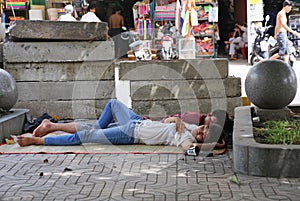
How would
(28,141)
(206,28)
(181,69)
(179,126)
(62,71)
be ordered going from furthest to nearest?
(206,28) → (62,71) → (181,69) → (28,141) → (179,126)

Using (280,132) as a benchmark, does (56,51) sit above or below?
above

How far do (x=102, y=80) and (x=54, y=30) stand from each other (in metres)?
1.24

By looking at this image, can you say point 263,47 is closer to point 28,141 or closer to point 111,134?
point 111,134

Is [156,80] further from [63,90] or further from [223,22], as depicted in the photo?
[223,22]

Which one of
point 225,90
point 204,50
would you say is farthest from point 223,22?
point 225,90

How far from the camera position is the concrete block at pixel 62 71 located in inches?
417

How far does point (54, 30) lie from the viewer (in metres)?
10.4

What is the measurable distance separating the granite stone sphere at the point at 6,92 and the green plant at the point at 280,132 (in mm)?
3978

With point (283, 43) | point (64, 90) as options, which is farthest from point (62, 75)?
point (283, 43)

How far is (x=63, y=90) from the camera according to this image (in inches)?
419

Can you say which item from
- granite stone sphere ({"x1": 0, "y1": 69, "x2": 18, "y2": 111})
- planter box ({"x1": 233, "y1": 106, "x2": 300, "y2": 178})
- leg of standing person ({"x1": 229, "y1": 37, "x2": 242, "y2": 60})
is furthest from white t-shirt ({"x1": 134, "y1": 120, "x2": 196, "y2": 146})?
leg of standing person ({"x1": 229, "y1": 37, "x2": 242, "y2": 60})

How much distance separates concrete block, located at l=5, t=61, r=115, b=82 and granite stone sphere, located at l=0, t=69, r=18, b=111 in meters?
1.19

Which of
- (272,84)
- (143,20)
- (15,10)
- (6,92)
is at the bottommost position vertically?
(6,92)

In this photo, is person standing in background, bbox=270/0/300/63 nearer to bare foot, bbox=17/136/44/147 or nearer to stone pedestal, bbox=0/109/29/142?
stone pedestal, bbox=0/109/29/142
